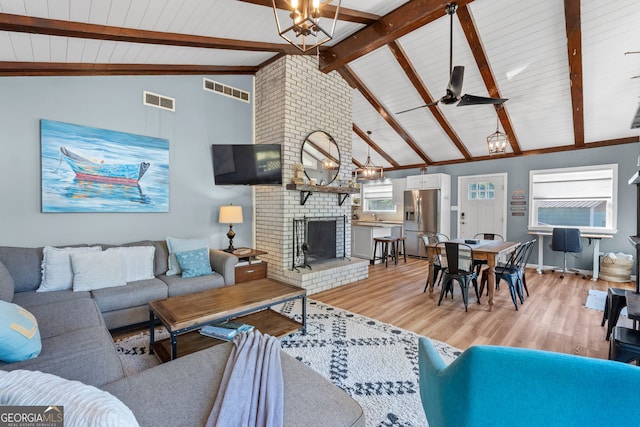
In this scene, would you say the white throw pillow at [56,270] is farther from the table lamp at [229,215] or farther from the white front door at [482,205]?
the white front door at [482,205]

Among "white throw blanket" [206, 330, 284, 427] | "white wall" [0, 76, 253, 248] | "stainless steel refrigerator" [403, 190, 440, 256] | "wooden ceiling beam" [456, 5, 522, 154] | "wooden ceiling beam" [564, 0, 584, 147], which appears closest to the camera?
"white throw blanket" [206, 330, 284, 427]

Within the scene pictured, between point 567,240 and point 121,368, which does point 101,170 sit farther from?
point 567,240

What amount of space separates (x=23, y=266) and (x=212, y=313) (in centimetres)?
204

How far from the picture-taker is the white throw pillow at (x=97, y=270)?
267cm

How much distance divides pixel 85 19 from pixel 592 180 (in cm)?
808

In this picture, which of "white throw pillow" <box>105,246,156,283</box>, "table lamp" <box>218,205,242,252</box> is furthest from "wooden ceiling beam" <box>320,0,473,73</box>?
"white throw pillow" <box>105,246,156,283</box>

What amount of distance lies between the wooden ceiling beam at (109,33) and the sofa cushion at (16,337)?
221 centimetres

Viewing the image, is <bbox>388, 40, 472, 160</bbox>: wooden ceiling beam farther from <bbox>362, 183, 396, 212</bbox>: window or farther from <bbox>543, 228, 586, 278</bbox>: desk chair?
<bbox>543, 228, 586, 278</bbox>: desk chair

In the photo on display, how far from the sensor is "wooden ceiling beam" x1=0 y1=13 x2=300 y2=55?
87.4 inches

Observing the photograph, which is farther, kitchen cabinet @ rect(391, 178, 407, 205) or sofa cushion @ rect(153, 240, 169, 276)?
kitchen cabinet @ rect(391, 178, 407, 205)

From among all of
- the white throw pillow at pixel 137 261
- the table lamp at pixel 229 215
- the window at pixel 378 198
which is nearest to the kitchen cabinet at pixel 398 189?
the window at pixel 378 198

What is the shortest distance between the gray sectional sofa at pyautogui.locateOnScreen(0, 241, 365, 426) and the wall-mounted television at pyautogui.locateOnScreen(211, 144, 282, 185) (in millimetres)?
2047

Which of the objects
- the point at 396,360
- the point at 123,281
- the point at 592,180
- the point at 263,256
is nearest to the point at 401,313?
the point at 396,360

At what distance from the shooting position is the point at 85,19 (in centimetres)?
243
